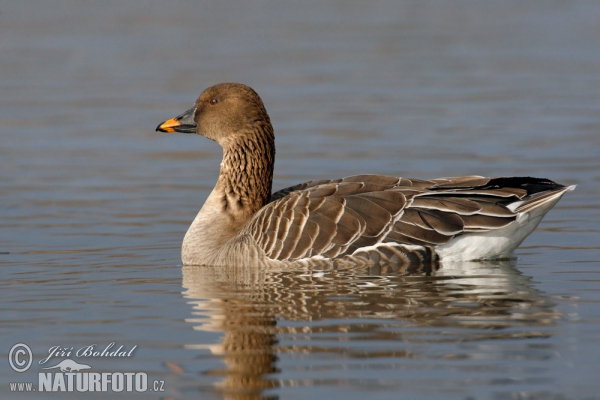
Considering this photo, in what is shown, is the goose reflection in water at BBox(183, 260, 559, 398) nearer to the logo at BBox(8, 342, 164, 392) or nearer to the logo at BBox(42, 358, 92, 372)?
the logo at BBox(8, 342, 164, 392)

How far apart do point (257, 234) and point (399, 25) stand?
21975 millimetres

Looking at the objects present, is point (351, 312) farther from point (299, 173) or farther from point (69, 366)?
point (299, 173)

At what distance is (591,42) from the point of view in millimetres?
28109

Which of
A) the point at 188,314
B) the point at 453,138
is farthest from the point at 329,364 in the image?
the point at 453,138

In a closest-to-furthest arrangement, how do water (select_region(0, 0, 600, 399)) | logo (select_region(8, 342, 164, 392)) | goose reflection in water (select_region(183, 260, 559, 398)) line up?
logo (select_region(8, 342, 164, 392)) < water (select_region(0, 0, 600, 399)) < goose reflection in water (select_region(183, 260, 559, 398))

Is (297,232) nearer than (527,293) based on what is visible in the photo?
No

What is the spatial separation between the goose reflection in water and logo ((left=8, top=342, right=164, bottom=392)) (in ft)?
2.00

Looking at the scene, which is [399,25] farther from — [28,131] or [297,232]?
[297,232]

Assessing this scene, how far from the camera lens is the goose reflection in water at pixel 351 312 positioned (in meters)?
8.45

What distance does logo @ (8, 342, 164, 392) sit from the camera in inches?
317

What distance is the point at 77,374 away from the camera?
27.1ft

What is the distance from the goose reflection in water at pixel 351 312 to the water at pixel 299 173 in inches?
1.2

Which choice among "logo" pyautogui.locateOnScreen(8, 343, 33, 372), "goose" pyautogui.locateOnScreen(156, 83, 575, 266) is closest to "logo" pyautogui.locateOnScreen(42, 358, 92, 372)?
"logo" pyautogui.locateOnScreen(8, 343, 33, 372)

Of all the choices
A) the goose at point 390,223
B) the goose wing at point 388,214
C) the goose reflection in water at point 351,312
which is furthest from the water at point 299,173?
the goose wing at point 388,214
